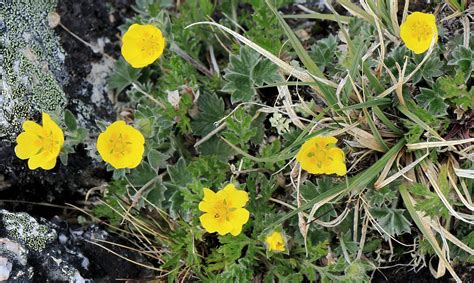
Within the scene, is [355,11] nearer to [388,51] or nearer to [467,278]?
[388,51]

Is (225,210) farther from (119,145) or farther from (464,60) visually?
(464,60)

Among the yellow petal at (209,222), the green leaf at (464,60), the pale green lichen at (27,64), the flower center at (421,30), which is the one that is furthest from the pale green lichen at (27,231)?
the green leaf at (464,60)

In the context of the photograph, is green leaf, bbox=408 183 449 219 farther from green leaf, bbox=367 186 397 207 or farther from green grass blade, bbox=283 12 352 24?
green grass blade, bbox=283 12 352 24

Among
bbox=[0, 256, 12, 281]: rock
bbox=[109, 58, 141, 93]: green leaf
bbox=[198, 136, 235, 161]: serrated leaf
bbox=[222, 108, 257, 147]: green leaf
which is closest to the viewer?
bbox=[0, 256, 12, 281]: rock

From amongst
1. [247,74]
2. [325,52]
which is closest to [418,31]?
[325,52]

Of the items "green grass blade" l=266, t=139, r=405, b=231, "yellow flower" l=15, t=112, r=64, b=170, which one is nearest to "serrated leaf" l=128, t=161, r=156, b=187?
"yellow flower" l=15, t=112, r=64, b=170
